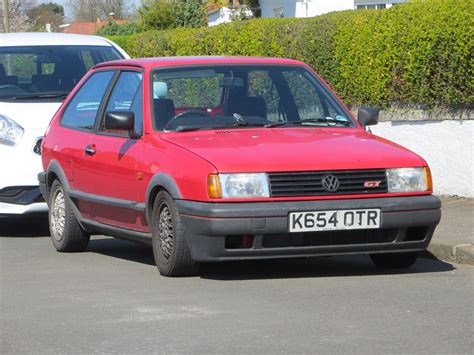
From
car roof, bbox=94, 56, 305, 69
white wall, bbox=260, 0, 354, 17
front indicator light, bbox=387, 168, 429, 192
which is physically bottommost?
white wall, bbox=260, 0, 354, 17

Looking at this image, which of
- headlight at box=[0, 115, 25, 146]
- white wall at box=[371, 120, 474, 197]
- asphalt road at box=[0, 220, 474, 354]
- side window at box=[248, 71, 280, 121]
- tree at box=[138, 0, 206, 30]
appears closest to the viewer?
asphalt road at box=[0, 220, 474, 354]

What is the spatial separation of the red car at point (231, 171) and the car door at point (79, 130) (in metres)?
0.02

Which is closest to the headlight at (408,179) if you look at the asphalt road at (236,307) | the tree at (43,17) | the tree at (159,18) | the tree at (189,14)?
the asphalt road at (236,307)

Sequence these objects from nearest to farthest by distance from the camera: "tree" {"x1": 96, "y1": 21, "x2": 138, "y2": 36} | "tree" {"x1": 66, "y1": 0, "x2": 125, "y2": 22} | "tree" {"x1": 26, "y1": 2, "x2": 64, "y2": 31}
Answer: "tree" {"x1": 96, "y1": 21, "x2": 138, "y2": 36}, "tree" {"x1": 26, "y1": 2, "x2": 64, "y2": 31}, "tree" {"x1": 66, "y1": 0, "x2": 125, "y2": 22}

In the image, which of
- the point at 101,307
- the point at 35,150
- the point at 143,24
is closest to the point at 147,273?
the point at 101,307

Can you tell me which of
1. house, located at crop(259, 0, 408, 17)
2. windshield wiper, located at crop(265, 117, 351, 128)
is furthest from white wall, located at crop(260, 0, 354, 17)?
windshield wiper, located at crop(265, 117, 351, 128)

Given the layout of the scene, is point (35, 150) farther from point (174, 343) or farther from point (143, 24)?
point (143, 24)

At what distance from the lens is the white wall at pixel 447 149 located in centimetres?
1392

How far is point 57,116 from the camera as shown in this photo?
466 inches

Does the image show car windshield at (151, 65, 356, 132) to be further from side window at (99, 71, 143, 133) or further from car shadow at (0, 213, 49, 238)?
car shadow at (0, 213, 49, 238)

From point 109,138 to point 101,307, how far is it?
2505 millimetres

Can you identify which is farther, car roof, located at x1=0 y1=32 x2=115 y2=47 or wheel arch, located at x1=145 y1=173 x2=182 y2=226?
car roof, located at x1=0 y1=32 x2=115 y2=47

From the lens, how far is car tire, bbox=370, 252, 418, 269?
31.7 feet

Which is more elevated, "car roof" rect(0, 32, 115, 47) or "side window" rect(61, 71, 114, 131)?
"car roof" rect(0, 32, 115, 47)
